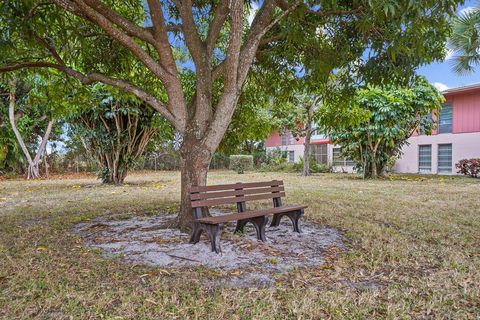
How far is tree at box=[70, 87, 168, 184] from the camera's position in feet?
37.3

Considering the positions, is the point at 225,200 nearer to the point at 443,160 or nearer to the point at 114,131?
the point at 114,131

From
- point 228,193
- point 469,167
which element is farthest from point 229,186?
point 469,167

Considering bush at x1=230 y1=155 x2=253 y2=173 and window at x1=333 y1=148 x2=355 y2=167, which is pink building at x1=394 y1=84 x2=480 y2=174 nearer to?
window at x1=333 y1=148 x2=355 y2=167

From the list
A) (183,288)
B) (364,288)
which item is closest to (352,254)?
(364,288)

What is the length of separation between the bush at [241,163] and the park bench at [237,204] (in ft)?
56.9

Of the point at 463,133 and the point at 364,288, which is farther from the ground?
the point at 463,133

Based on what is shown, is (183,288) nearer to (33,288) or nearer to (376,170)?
(33,288)

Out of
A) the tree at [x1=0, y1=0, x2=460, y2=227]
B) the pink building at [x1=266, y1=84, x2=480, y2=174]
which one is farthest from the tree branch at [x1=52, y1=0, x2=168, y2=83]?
the pink building at [x1=266, y1=84, x2=480, y2=174]

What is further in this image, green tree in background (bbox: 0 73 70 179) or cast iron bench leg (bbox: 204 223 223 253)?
green tree in background (bbox: 0 73 70 179)

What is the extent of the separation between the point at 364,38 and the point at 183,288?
4.69 metres

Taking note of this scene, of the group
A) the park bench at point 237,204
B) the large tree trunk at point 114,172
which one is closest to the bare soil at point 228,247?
the park bench at point 237,204

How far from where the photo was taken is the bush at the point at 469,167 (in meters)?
16.1

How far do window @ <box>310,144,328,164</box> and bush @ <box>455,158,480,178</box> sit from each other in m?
9.56

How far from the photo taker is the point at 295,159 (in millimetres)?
28000
